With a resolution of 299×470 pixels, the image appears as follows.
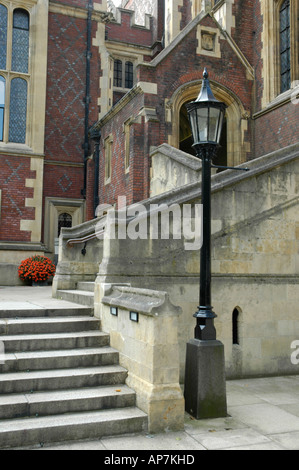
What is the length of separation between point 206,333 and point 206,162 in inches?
85.5

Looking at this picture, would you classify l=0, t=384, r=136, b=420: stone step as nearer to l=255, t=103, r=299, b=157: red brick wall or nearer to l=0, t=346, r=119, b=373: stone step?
l=0, t=346, r=119, b=373: stone step

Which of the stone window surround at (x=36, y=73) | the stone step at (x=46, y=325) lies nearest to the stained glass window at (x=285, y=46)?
the stone window surround at (x=36, y=73)

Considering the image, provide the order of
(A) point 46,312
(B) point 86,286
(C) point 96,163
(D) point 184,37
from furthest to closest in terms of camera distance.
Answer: (C) point 96,163 → (D) point 184,37 → (B) point 86,286 → (A) point 46,312

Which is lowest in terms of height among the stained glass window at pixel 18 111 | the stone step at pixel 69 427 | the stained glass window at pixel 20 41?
the stone step at pixel 69 427

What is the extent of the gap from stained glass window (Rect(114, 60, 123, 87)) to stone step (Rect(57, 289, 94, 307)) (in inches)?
570

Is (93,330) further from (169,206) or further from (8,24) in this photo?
(8,24)

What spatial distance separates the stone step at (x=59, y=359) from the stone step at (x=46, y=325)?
0.44 meters

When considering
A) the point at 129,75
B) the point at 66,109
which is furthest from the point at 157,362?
the point at 129,75

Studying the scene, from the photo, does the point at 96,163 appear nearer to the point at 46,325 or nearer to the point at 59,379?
the point at 46,325

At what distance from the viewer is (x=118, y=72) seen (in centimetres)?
2102

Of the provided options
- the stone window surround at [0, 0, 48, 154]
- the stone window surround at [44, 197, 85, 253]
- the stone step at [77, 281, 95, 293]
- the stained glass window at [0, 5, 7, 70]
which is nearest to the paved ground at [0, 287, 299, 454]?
the stone step at [77, 281, 95, 293]

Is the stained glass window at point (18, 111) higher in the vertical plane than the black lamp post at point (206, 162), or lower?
higher

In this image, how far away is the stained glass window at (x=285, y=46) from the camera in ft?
46.1

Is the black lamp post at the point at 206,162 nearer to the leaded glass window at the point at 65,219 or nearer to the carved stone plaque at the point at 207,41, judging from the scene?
the carved stone plaque at the point at 207,41
